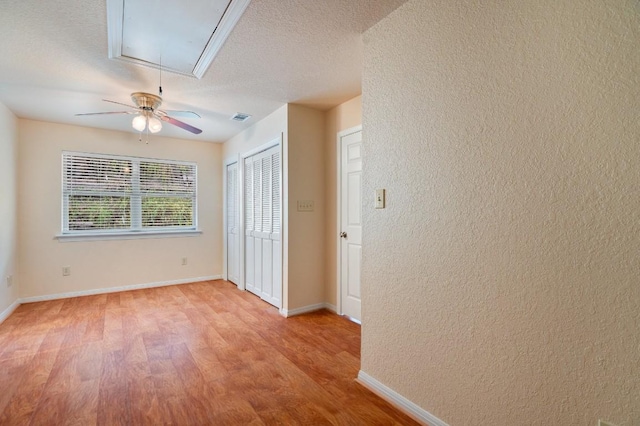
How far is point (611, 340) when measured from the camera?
1.03m

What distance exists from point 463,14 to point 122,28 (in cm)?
196

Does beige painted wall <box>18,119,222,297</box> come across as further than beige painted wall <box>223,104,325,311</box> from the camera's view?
Yes

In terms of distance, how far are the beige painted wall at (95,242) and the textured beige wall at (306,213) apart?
2271 millimetres

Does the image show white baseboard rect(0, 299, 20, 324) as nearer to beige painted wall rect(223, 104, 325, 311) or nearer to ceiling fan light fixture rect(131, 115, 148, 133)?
ceiling fan light fixture rect(131, 115, 148, 133)

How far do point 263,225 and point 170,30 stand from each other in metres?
2.38

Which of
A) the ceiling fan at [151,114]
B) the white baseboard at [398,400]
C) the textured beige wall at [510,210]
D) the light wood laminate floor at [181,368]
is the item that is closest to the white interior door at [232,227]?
the light wood laminate floor at [181,368]

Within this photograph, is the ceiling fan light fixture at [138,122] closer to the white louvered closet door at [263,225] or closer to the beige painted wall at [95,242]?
the white louvered closet door at [263,225]

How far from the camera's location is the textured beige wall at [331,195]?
3.40 meters

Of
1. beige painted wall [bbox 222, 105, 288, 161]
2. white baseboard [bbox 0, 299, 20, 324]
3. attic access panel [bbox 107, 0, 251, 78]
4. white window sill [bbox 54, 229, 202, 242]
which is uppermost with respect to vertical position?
attic access panel [bbox 107, 0, 251, 78]

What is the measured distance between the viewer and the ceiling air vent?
3618 mm

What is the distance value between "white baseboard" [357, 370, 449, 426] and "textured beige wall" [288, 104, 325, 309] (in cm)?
146

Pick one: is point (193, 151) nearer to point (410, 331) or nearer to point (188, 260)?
point (188, 260)

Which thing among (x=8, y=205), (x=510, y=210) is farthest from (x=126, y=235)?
(x=510, y=210)

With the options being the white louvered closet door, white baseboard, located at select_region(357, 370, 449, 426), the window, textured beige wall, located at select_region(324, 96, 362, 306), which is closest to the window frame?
the window
